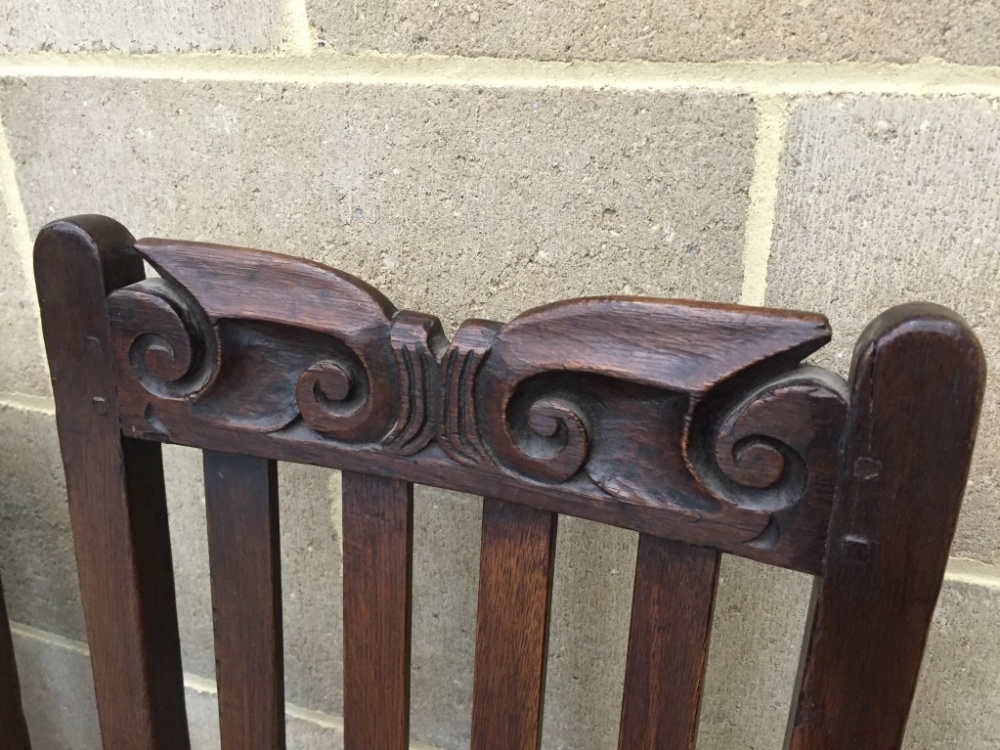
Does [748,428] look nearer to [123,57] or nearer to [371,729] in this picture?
[371,729]

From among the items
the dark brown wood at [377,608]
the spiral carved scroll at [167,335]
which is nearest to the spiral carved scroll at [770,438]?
the dark brown wood at [377,608]

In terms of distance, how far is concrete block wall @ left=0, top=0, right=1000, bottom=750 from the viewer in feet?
1.67

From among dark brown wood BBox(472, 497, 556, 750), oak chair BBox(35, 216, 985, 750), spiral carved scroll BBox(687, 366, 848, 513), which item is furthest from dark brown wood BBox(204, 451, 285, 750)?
spiral carved scroll BBox(687, 366, 848, 513)

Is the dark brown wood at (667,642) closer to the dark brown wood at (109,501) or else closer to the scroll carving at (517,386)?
the scroll carving at (517,386)

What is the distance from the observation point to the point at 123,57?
0.66 m

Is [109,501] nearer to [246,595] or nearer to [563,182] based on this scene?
[246,595]

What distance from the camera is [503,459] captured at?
42 centimetres

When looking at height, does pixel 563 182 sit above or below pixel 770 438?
above

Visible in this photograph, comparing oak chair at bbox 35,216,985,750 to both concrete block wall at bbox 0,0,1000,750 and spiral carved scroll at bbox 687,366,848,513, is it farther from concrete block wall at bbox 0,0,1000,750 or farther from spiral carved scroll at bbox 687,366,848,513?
concrete block wall at bbox 0,0,1000,750

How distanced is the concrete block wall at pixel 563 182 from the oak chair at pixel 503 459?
0.20 metres

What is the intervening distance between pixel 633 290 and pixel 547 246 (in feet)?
0.23

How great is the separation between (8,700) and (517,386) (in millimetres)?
724

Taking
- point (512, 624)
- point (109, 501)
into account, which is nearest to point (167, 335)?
point (109, 501)

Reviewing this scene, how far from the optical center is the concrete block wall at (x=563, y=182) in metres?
0.51
